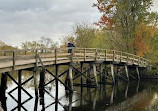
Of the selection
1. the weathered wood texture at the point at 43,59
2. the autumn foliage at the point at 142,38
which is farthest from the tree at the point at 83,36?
the weathered wood texture at the point at 43,59

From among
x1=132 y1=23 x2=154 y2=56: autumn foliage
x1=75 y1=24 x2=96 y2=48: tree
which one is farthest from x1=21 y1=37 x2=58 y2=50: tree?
x1=132 y1=23 x2=154 y2=56: autumn foliage

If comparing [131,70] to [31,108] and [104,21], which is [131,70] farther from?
[31,108]

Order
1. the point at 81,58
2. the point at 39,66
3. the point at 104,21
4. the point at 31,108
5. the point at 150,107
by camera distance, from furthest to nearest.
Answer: the point at 104,21 < the point at 81,58 < the point at 39,66 < the point at 150,107 < the point at 31,108

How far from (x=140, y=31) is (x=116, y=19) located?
361 cm

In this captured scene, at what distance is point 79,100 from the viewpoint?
71.1ft

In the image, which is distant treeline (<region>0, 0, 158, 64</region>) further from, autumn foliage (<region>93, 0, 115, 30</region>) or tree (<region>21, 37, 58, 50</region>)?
tree (<region>21, 37, 58, 50</region>)

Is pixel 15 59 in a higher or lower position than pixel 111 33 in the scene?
lower

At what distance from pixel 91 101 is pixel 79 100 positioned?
0.91 m

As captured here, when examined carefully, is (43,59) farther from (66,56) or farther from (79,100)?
(79,100)

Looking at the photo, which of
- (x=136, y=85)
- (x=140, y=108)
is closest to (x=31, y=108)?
(x=140, y=108)

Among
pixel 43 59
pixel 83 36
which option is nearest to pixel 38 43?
pixel 83 36

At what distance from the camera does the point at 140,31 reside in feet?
128

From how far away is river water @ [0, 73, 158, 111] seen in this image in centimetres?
1892

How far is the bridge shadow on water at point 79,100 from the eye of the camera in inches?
746
